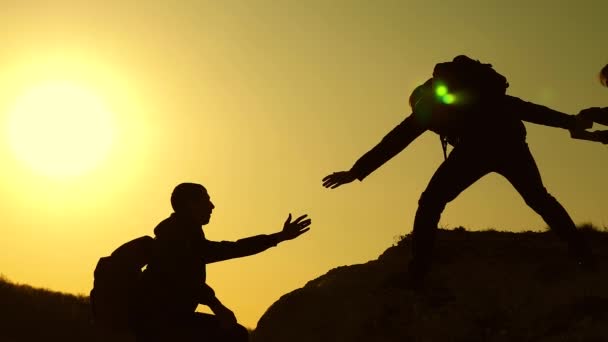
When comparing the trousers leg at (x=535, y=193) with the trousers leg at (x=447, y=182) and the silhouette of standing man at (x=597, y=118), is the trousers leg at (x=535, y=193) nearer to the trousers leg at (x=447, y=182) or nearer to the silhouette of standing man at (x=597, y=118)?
the trousers leg at (x=447, y=182)

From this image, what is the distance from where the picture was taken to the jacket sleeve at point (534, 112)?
8.59m

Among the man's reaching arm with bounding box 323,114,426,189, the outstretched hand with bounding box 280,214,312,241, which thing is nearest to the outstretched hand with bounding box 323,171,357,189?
the man's reaching arm with bounding box 323,114,426,189

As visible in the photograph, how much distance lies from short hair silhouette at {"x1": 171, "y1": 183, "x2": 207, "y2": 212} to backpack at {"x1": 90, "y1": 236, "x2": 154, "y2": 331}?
1.35ft

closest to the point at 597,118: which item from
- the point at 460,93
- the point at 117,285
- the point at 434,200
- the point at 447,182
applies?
the point at 460,93

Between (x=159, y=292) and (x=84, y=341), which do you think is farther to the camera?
(x=84, y=341)

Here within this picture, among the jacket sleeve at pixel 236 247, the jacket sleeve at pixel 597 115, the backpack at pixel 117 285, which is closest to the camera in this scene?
the backpack at pixel 117 285

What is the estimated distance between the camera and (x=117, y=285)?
5.69 meters

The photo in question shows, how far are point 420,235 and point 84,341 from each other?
12.1 metres

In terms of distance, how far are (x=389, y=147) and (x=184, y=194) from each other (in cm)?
322

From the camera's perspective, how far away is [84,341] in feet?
60.5

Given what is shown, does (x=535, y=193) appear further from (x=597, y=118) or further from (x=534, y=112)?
(x=597, y=118)

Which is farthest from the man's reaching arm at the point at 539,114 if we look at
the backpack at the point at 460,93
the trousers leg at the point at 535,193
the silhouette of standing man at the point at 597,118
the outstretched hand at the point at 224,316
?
the outstretched hand at the point at 224,316

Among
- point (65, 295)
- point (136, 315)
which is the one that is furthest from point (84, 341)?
point (136, 315)

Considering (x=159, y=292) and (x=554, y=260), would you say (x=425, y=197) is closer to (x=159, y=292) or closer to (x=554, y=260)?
(x=554, y=260)
